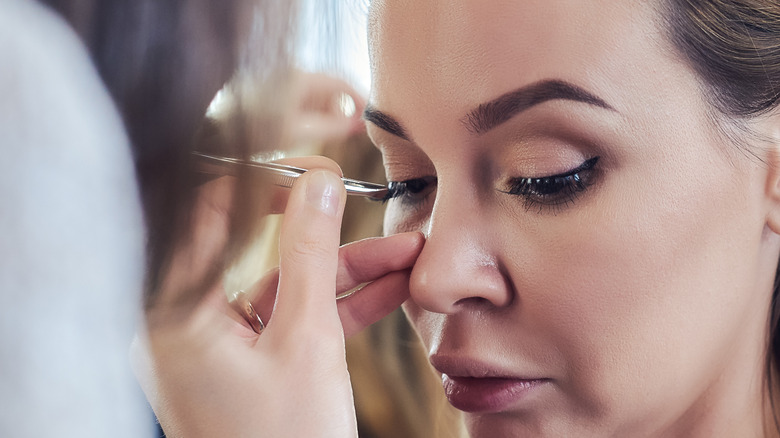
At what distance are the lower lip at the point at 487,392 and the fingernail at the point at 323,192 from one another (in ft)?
0.74

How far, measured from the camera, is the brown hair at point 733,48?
57cm

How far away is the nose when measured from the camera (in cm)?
58

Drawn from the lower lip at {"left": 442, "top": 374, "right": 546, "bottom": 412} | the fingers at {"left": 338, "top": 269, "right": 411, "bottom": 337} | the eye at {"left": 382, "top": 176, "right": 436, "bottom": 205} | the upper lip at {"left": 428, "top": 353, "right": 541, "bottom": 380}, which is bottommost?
the lower lip at {"left": 442, "top": 374, "right": 546, "bottom": 412}

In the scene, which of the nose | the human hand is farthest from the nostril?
the human hand

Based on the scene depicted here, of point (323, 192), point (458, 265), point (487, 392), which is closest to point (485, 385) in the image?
point (487, 392)

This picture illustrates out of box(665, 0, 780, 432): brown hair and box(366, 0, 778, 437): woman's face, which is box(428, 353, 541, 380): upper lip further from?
box(665, 0, 780, 432): brown hair

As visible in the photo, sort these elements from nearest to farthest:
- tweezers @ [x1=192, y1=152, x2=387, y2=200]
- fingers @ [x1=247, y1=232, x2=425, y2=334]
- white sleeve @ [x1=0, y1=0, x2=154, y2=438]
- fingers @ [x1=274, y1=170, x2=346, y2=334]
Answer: white sleeve @ [x1=0, y1=0, x2=154, y2=438] < tweezers @ [x1=192, y1=152, x2=387, y2=200] < fingers @ [x1=274, y1=170, x2=346, y2=334] < fingers @ [x1=247, y1=232, x2=425, y2=334]

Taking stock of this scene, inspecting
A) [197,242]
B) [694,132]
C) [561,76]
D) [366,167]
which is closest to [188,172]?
[197,242]

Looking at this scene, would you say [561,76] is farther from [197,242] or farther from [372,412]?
[372,412]

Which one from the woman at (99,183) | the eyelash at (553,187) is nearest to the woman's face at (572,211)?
the eyelash at (553,187)

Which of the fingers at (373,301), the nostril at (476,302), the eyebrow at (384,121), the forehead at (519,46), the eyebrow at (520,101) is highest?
the forehead at (519,46)

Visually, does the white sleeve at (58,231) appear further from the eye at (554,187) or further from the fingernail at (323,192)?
the eye at (554,187)

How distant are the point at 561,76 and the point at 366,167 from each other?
42 cm

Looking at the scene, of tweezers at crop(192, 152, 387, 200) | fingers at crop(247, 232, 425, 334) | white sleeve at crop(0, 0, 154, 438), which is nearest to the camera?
white sleeve at crop(0, 0, 154, 438)
